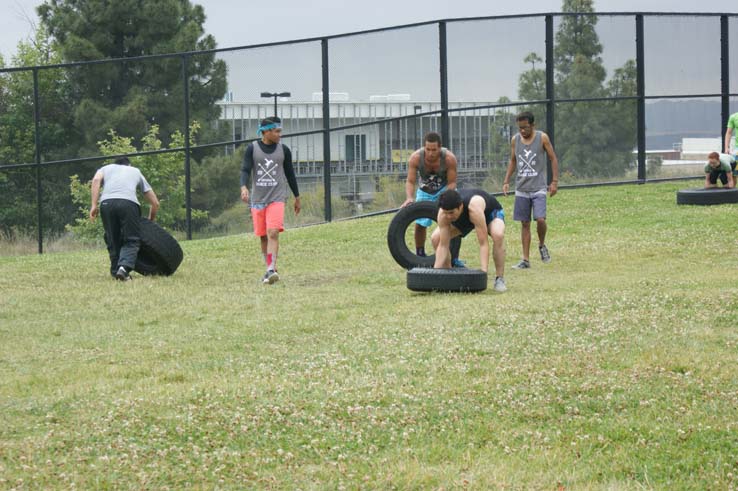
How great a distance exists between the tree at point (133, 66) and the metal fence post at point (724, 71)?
1084cm

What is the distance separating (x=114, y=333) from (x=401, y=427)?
411cm

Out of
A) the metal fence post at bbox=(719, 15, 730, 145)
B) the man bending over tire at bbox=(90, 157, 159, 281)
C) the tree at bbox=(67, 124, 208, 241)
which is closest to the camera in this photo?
the man bending over tire at bbox=(90, 157, 159, 281)

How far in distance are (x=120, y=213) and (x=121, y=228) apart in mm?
194

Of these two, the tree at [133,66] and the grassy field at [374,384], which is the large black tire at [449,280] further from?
the tree at [133,66]

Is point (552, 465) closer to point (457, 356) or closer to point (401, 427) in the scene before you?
point (401, 427)

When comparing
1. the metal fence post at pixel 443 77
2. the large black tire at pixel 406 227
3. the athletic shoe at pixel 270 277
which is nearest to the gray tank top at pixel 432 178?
the large black tire at pixel 406 227

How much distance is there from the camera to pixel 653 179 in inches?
969

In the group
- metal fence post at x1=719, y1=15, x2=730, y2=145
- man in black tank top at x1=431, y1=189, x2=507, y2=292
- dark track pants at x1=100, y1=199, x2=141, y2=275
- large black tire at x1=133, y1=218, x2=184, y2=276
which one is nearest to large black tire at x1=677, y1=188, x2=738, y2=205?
metal fence post at x1=719, y1=15, x2=730, y2=145

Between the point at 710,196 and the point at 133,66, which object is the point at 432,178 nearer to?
the point at 710,196

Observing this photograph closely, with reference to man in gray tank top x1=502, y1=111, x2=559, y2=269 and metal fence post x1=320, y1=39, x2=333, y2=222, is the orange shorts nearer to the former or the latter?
man in gray tank top x1=502, y1=111, x2=559, y2=269

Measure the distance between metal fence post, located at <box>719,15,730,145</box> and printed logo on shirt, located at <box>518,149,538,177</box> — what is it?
1209 cm

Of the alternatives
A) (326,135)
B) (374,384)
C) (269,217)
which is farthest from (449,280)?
(326,135)

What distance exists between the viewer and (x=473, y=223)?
11.9 meters

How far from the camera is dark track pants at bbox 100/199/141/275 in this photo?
1414cm
